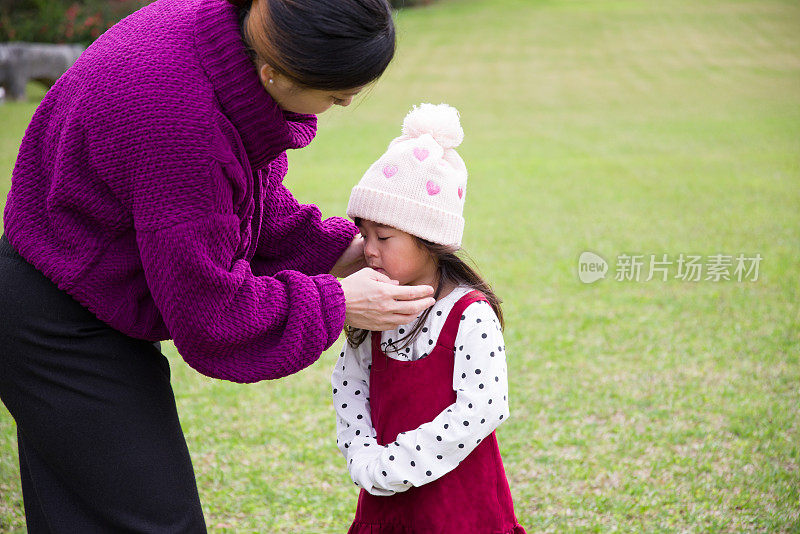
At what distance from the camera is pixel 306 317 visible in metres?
1.56

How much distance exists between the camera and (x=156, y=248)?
141 cm

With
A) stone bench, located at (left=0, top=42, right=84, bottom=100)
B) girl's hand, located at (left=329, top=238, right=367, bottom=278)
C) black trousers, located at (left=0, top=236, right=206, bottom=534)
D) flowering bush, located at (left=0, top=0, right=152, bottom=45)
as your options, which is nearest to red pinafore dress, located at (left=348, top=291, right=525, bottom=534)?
girl's hand, located at (left=329, top=238, right=367, bottom=278)

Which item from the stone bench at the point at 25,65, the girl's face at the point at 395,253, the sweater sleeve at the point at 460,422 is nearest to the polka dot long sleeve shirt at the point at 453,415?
the sweater sleeve at the point at 460,422

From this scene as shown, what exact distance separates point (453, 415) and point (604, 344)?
285 cm

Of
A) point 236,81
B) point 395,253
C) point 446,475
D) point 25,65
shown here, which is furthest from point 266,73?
point 25,65

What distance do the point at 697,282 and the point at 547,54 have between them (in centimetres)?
1584

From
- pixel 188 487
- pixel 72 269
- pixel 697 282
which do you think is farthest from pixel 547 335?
pixel 72 269

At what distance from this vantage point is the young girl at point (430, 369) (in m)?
1.78

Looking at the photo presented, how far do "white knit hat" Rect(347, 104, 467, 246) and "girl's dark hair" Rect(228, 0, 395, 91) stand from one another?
374mm

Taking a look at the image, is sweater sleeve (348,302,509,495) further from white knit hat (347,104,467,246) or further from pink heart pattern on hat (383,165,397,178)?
pink heart pattern on hat (383,165,397,178)

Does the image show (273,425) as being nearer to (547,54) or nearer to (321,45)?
(321,45)

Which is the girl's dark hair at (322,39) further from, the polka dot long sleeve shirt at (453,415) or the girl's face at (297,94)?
the polka dot long sleeve shirt at (453,415)

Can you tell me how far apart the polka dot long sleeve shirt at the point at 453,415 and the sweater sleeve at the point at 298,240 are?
0.31m

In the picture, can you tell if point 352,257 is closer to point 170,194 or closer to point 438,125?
point 438,125
